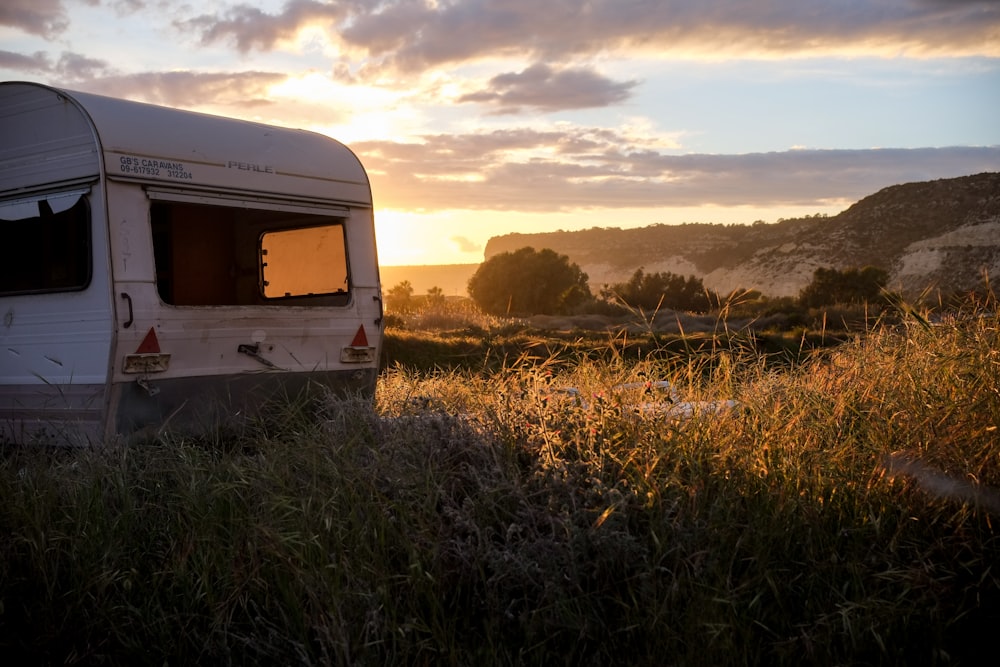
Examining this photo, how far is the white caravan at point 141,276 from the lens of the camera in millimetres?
6816

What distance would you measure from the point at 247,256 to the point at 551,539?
6.27m

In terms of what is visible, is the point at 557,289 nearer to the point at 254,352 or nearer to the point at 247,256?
the point at 247,256

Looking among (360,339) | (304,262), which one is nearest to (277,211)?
(304,262)

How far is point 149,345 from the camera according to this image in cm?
691

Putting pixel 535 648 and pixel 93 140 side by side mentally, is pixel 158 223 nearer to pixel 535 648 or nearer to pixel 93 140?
pixel 93 140

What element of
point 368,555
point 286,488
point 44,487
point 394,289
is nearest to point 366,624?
point 368,555

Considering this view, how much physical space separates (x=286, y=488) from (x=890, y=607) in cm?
290

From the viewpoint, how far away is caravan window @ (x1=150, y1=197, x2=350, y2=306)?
29.4ft

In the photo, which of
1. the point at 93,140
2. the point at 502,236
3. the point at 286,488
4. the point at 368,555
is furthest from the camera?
the point at 502,236

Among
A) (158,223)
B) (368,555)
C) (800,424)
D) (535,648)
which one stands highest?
(158,223)

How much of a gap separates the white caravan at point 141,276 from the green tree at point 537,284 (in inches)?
1249

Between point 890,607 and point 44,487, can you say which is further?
point 44,487

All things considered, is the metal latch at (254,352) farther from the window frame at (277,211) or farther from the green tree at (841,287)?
the green tree at (841,287)

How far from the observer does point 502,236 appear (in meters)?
108
